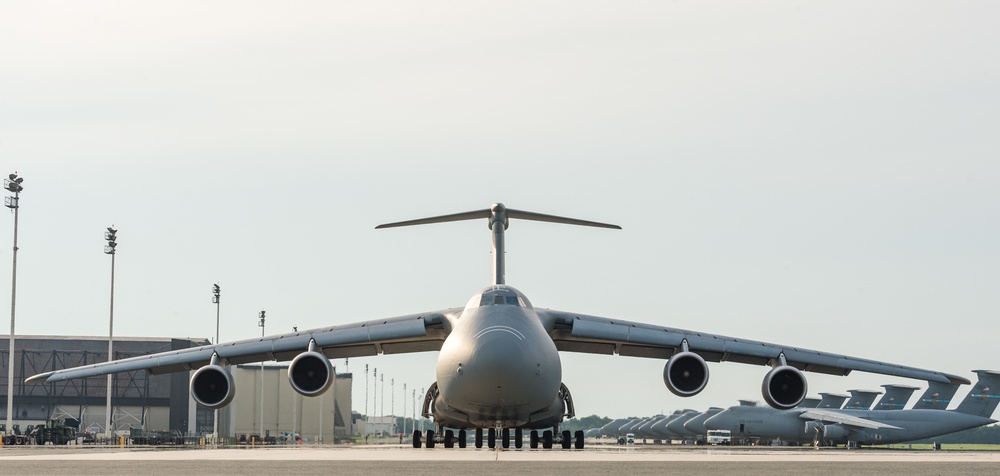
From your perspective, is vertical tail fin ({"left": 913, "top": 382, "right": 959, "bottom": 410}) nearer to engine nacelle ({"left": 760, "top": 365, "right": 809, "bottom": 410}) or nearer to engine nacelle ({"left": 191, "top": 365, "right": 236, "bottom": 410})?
engine nacelle ({"left": 760, "top": 365, "right": 809, "bottom": 410})

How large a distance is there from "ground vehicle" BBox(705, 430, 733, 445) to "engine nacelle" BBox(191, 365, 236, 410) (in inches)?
1623

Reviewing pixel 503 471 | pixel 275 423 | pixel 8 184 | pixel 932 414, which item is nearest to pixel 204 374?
pixel 503 471

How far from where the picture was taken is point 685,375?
25641mm

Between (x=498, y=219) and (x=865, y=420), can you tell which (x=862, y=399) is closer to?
(x=865, y=420)

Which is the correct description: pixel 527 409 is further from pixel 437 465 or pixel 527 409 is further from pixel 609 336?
pixel 437 465

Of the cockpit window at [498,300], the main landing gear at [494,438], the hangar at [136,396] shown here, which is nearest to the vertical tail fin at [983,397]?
the hangar at [136,396]

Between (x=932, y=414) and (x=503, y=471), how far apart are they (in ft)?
174

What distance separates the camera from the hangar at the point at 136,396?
72.0 meters

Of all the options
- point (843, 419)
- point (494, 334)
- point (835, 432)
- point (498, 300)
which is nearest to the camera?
point (494, 334)


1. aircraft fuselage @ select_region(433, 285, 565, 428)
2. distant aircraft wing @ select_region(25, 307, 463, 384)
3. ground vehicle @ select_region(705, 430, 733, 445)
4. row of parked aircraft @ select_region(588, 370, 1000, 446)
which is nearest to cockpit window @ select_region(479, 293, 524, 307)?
aircraft fuselage @ select_region(433, 285, 565, 428)

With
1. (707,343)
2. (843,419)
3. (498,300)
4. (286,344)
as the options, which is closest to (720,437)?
(843,419)

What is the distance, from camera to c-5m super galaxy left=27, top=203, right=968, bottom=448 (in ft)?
74.9

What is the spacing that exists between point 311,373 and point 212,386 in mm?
2138

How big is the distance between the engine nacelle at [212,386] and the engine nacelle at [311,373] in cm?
139
